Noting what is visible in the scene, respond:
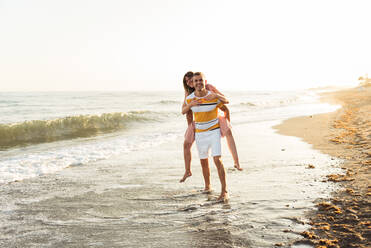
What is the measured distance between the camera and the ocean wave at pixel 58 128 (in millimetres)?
14602

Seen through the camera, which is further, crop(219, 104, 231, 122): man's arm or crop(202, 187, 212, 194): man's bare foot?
crop(202, 187, 212, 194): man's bare foot

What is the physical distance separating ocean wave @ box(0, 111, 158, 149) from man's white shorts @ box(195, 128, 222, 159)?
10.7 m

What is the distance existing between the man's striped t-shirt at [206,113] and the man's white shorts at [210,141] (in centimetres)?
7

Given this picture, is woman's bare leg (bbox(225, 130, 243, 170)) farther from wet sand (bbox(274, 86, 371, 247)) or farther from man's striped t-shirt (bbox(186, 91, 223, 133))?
wet sand (bbox(274, 86, 371, 247))

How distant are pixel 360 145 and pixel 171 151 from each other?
489 centimetres

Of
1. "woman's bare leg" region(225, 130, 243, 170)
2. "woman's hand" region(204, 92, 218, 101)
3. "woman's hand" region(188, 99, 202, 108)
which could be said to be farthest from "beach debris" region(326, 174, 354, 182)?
"woman's hand" region(188, 99, 202, 108)

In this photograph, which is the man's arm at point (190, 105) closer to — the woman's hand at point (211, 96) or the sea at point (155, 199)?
the woman's hand at point (211, 96)

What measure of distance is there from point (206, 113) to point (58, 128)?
14.4m

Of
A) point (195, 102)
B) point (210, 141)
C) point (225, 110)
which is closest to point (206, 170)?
point (210, 141)

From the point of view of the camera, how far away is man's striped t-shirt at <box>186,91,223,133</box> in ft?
15.0

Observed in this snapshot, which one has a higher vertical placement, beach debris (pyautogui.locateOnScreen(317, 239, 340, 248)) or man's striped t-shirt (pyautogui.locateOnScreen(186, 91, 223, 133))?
man's striped t-shirt (pyautogui.locateOnScreen(186, 91, 223, 133))

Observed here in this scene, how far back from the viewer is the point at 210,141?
473 cm

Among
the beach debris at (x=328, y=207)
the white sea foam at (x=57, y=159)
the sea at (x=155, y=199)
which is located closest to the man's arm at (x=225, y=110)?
the sea at (x=155, y=199)

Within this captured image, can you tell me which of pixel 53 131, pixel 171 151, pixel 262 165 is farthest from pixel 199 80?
pixel 53 131
